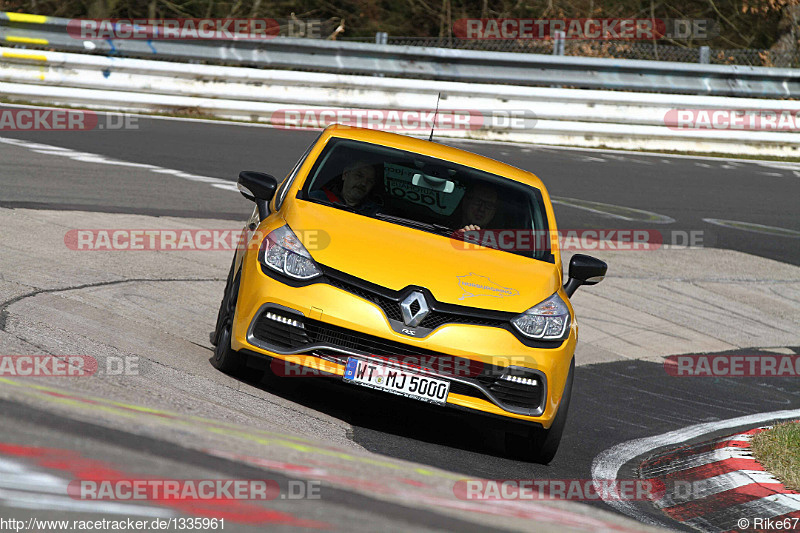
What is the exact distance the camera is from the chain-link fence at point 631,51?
2153 centimetres

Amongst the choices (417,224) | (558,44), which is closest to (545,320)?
(417,224)

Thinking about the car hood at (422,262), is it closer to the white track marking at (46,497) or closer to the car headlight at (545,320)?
the car headlight at (545,320)

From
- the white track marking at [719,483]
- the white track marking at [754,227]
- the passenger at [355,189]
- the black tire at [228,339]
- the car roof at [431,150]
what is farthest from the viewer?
the white track marking at [754,227]

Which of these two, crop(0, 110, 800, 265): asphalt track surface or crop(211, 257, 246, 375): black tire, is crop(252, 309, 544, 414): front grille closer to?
crop(211, 257, 246, 375): black tire

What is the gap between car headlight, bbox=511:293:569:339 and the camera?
19.1 feet

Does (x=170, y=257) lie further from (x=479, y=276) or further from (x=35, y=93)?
(x=35, y=93)

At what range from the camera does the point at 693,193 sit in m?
16.4

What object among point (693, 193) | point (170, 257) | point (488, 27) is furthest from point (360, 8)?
point (170, 257)

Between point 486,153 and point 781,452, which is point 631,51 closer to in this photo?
point 486,153

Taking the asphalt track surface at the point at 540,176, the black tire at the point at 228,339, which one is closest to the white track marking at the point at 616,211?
the asphalt track surface at the point at 540,176

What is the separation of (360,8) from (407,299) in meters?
20.1

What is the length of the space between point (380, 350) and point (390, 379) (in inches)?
6.0

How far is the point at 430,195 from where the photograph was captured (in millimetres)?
7000

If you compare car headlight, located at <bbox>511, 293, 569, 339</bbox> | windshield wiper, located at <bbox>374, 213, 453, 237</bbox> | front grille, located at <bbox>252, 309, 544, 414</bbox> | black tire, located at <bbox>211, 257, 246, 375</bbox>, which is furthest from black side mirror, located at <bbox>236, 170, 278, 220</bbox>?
car headlight, located at <bbox>511, 293, 569, 339</bbox>
